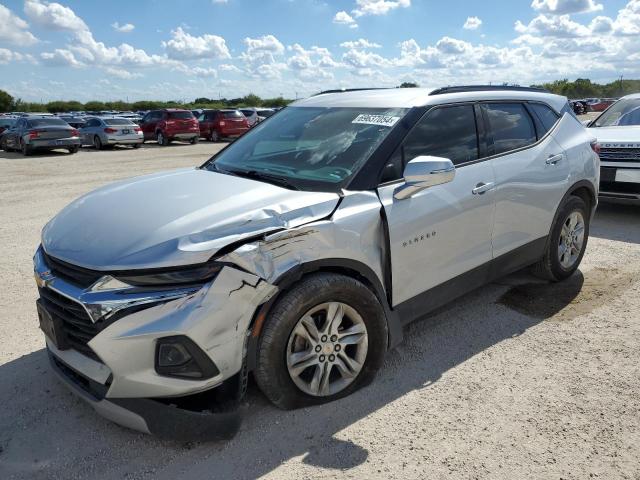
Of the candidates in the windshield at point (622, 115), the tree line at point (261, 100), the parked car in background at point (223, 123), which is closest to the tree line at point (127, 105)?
the tree line at point (261, 100)

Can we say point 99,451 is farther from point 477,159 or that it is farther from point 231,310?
point 477,159

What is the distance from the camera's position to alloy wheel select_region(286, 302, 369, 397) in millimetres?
2980

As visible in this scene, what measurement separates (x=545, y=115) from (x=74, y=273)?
3966mm

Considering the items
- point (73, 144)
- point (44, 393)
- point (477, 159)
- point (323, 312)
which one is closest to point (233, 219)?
point (323, 312)

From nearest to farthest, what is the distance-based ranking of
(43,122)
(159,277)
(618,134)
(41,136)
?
(159,277)
(618,134)
(41,136)
(43,122)

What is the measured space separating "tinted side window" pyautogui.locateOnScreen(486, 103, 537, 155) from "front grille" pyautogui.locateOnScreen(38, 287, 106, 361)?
2999 millimetres

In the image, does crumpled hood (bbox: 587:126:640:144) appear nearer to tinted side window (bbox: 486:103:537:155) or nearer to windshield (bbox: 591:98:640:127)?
windshield (bbox: 591:98:640:127)

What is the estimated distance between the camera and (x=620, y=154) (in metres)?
7.18

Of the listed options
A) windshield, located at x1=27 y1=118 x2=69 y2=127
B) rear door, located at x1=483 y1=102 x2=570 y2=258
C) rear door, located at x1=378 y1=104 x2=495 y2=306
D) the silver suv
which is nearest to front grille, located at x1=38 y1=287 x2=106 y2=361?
the silver suv

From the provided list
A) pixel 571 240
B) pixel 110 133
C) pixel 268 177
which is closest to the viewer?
pixel 268 177

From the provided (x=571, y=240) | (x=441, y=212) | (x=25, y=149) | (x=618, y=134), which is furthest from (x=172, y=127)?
(x=441, y=212)

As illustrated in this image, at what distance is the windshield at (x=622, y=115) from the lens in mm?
8266

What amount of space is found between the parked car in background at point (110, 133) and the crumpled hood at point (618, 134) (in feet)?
61.3

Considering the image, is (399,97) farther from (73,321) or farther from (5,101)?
(5,101)
